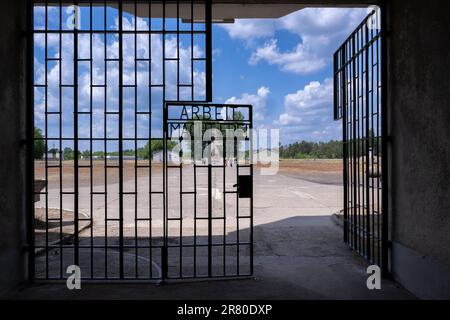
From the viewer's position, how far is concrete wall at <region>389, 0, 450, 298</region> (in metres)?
4.62

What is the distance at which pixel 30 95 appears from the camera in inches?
236

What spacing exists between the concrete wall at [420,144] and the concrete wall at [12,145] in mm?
5674

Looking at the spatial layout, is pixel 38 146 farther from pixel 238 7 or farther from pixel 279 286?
pixel 279 286

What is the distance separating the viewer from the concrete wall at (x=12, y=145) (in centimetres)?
537

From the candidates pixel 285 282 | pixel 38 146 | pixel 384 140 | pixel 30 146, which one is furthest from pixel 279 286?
pixel 38 146

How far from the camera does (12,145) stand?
222 inches

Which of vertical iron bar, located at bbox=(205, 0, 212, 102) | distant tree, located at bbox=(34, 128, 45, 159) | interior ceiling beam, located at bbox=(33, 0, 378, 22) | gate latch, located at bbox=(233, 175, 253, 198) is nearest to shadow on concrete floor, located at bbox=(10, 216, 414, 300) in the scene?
gate latch, located at bbox=(233, 175, 253, 198)

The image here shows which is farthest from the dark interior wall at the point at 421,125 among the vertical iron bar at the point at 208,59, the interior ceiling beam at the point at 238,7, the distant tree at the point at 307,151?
the distant tree at the point at 307,151

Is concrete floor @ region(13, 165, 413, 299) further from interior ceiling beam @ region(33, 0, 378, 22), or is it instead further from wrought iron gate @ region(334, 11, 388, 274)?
interior ceiling beam @ region(33, 0, 378, 22)

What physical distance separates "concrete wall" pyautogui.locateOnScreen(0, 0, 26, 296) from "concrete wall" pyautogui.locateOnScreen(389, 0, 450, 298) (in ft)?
18.6

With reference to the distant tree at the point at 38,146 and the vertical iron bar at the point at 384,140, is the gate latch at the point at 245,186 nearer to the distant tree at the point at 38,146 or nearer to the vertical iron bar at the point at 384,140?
the vertical iron bar at the point at 384,140
